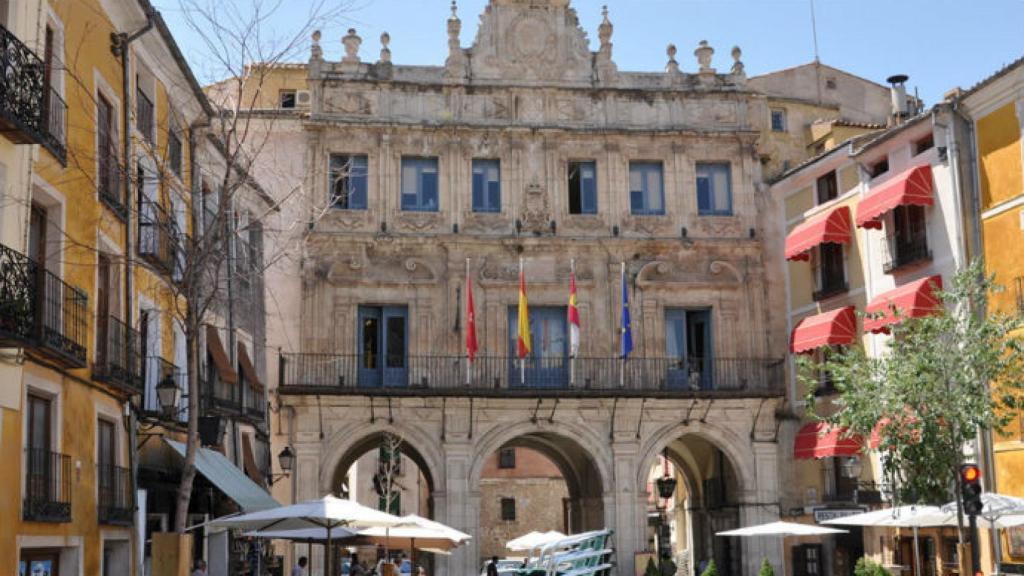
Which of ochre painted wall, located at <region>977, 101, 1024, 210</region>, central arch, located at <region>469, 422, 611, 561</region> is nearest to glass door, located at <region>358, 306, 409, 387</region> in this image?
central arch, located at <region>469, 422, 611, 561</region>

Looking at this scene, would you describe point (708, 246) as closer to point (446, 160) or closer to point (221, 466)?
point (446, 160)

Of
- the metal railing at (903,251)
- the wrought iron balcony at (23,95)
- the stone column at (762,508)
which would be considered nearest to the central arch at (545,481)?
the stone column at (762,508)

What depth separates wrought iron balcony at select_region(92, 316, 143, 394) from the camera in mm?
16109

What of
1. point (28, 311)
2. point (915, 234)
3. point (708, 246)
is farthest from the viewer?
point (708, 246)

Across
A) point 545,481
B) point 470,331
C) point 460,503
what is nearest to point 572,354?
point 470,331

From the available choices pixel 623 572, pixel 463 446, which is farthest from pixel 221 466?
pixel 623 572

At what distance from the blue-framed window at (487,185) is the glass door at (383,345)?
10.2 ft

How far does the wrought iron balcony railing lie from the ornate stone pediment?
17056mm

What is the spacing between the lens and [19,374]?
520 inches

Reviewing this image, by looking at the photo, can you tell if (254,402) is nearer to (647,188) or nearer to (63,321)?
(647,188)

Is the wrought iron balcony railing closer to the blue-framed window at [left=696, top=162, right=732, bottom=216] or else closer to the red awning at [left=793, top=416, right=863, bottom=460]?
the red awning at [left=793, top=416, right=863, bottom=460]

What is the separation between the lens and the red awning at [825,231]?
2784 centimetres

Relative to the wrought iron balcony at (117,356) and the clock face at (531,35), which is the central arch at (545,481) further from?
the wrought iron balcony at (117,356)

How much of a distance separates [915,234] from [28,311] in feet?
59.3
